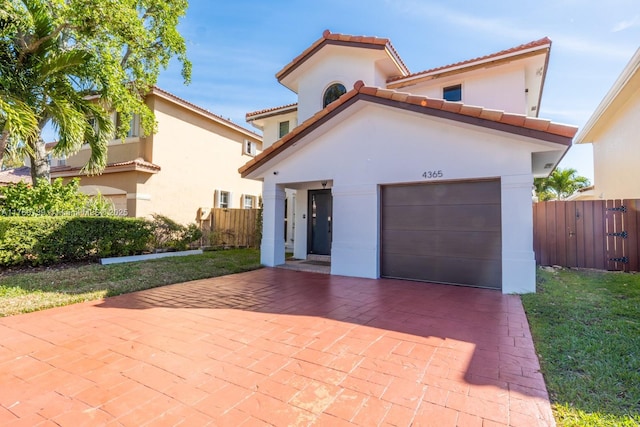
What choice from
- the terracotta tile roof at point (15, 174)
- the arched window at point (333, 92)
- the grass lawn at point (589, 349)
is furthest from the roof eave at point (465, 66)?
the terracotta tile roof at point (15, 174)

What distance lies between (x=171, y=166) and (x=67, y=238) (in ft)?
21.6

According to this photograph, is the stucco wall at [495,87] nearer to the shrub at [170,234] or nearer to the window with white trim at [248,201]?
the shrub at [170,234]

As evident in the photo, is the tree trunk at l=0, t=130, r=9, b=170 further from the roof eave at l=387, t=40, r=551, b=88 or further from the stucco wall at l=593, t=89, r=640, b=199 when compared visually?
the stucco wall at l=593, t=89, r=640, b=199

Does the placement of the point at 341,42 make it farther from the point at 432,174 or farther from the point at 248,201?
the point at 248,201

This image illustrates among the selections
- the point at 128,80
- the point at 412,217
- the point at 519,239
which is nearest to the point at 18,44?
the point at 128,80

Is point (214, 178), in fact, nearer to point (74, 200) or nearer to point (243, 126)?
point (243, 126)

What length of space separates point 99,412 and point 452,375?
344 cm

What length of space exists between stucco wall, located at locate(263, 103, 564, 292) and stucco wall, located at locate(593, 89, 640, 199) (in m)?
7.61

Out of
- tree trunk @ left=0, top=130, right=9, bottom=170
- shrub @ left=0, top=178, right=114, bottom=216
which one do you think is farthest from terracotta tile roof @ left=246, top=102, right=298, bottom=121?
tree trunk @ left=0, top=130, right=9, bottom=170

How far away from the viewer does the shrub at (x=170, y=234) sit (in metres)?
12.6

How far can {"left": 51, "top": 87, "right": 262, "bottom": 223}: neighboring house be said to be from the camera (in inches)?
560

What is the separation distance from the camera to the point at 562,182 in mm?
27891

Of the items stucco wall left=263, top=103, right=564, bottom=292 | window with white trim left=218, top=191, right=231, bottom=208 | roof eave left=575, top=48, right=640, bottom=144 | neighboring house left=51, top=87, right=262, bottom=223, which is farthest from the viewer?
window with white trim left=218, top=191, right=231, bottom=208

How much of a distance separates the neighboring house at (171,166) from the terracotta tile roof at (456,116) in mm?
7711
